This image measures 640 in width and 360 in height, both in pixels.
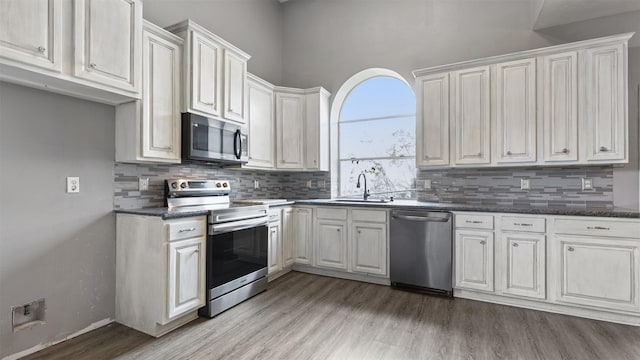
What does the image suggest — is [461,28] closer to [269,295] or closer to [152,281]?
[269,295]

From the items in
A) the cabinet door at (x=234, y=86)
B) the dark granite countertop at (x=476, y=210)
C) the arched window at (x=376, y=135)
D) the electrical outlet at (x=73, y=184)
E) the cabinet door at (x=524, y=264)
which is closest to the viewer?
the electrical outlet at (x=73, y=184)

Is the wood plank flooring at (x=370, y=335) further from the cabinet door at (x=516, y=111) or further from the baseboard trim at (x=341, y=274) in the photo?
the cabinet door at (x=516, y=111)

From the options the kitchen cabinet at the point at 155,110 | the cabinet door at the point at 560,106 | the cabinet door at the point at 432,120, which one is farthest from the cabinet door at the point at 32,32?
the cabinet door at the point at 560,106

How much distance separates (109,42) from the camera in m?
2.10

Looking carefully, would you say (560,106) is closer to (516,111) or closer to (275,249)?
(516,111)

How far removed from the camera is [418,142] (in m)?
3.47

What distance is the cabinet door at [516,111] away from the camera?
9.62 feet

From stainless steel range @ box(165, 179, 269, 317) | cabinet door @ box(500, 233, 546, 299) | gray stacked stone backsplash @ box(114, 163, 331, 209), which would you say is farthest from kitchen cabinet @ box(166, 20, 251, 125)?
cabinet door @ box(500, 233, 546, 299)

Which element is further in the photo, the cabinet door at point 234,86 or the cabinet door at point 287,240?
the cabinet door at point 287,240

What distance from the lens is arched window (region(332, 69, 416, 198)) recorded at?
409 cm

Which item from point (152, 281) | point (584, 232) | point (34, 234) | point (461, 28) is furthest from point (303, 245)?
point (461, 28)

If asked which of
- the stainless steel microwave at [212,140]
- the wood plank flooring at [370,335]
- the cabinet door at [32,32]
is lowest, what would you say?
the wood plank flooring at [370,335]

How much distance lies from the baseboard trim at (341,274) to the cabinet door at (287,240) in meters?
0.19

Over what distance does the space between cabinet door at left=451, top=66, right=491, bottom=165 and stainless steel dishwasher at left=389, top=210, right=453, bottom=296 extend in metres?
0.74
